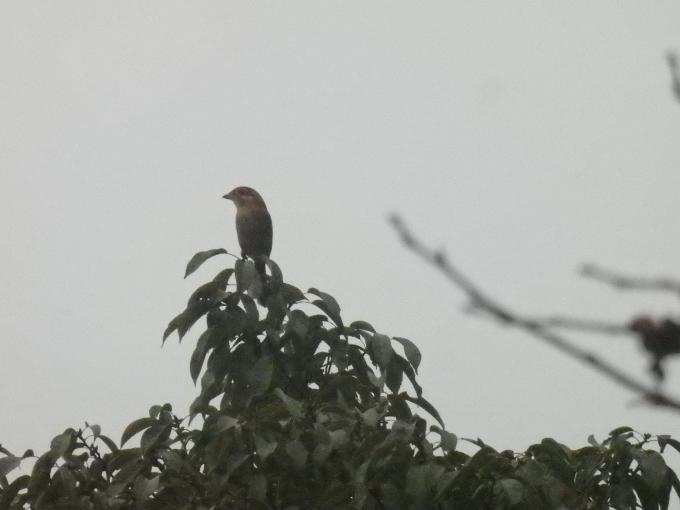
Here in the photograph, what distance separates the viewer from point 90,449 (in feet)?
10.5

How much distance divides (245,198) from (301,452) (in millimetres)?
4002

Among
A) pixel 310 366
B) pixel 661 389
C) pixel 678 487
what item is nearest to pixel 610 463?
pixel 678 487

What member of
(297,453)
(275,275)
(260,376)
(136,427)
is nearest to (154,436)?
(136,427)

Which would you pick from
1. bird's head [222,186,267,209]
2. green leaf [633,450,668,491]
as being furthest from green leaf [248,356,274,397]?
bird's head [222,186,267,209]

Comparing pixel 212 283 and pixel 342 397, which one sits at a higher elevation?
pixel 212 283

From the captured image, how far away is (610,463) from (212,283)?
1.38 meters

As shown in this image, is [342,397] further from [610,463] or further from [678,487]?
[678,487]

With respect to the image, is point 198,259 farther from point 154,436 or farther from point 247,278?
point 154,436

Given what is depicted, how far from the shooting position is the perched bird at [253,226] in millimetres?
6500

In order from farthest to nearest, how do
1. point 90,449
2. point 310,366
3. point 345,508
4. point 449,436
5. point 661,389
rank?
point 310,366, point 90,449, point 449,436, point 345,508, point 661,389

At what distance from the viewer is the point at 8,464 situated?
3084mm

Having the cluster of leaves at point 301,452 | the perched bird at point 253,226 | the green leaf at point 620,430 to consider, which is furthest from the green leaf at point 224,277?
the perched bird at point 253,226

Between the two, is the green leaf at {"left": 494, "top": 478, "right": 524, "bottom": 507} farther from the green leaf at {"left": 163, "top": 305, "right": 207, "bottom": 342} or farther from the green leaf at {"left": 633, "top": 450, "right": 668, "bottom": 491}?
the green leaf at {"left": 163, "top": 305, "right": 207, "bottom": 342}

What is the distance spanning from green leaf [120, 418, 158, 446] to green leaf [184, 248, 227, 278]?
0.65 m
